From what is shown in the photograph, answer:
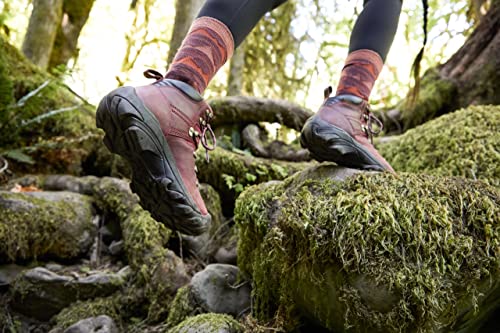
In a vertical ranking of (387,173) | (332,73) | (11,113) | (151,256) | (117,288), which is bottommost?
(117,288)

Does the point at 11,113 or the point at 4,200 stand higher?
the point at 11,113

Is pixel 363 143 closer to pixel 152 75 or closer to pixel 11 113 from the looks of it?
pixel 152 75

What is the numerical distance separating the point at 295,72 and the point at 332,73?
1436 mm

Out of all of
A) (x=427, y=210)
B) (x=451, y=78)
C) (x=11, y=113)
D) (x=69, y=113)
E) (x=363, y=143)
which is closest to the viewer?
(x=427, y=210)

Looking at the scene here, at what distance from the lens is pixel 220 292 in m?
1.99

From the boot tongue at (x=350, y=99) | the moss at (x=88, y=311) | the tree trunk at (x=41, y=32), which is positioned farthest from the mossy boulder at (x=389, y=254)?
the tree trunk at (x=41, y=32)

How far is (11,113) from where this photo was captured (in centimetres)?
295

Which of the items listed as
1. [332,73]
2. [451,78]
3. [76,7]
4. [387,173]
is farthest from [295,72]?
[387,173]

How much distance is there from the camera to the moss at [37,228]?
220cm

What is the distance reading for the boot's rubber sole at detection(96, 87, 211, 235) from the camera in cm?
122

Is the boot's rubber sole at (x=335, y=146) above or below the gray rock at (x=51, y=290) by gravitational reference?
above

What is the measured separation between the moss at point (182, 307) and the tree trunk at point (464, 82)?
3214 mm

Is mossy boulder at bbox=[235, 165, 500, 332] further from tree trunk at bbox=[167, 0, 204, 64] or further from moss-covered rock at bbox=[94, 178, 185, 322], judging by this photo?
tree trunk at bbox=[167, 0, 204, 64]

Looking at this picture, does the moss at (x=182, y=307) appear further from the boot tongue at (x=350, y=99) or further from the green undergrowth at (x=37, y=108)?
the green undergrowth at (x=37, y=108)
